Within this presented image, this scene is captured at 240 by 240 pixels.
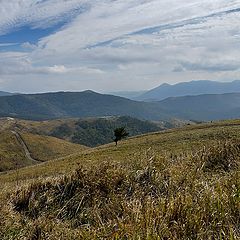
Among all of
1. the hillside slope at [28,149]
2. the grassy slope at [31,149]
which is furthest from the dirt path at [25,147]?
the grassy slope at [31,149]

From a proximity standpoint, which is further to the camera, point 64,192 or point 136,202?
point 64,192

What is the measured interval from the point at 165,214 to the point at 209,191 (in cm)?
90

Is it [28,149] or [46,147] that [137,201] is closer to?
[46,147]

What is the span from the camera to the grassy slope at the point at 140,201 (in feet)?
15.0

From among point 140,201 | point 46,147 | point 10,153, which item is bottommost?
point 46,147

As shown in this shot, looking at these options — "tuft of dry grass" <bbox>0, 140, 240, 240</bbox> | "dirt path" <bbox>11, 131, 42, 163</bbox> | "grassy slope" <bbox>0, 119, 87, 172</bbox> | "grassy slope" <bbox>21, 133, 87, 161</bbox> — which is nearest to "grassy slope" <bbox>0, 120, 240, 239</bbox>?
"tuft of dry grass" <bbox>0, 140, 240, 240</bbox>

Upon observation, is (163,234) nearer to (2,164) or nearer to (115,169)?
(115,169)

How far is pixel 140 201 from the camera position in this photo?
18.7 ft

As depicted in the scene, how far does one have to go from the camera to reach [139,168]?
7621 millimetres

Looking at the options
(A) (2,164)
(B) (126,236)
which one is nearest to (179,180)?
(B) (126,236)

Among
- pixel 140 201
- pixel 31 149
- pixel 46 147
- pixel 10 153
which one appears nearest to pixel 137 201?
pixel 140 201

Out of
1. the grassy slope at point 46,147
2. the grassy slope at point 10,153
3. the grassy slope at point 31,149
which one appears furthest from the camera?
the grassy slope at point 46,147

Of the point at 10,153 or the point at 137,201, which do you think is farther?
the point at 10,153

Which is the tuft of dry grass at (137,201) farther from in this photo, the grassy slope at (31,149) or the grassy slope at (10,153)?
the grassy slope at (31,149)
